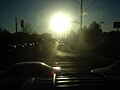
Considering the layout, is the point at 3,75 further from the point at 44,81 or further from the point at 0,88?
the point at 44,81

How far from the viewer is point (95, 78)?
473 cm

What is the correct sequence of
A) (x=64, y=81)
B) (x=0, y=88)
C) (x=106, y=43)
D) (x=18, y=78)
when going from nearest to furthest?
(x=64, y=81), (x=0, y=88), (x=18, y=78), (x=106, y=43)

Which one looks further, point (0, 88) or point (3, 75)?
point (3, 75)

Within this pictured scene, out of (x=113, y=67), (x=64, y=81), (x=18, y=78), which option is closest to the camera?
(x=64, y=81)

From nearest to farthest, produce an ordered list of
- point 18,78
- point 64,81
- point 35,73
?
1. point 64,81
2. point 18,78
3. point 35,73

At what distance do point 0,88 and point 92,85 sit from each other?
A: 739 centimetres

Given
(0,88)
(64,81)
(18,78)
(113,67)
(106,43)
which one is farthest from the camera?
(106,43)

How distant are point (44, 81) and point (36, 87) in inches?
11.8

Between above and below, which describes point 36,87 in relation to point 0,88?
above

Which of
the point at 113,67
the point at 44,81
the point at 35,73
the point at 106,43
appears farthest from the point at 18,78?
the point at 106,43

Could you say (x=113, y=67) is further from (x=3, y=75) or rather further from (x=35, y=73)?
(x=3, y=75)

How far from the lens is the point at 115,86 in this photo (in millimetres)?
4250

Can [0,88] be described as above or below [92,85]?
below

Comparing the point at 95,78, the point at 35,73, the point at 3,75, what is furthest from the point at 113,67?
the point at 95,78
